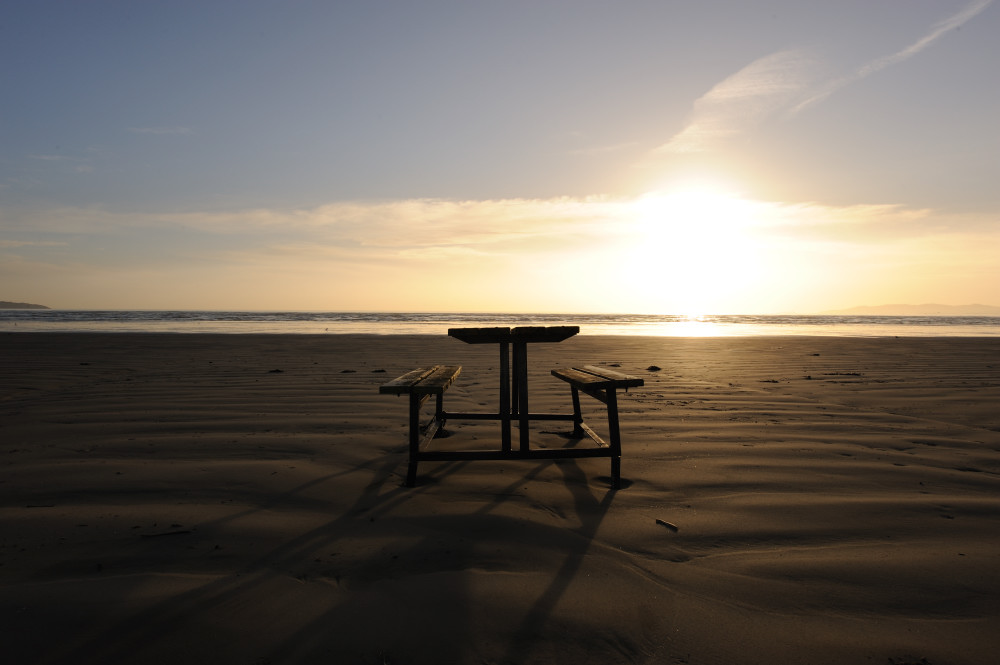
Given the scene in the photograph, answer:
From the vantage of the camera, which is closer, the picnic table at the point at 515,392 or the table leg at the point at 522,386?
the picnic table at the point at 515,392

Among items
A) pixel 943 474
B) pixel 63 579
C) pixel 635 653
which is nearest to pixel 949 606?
pixel 635 653

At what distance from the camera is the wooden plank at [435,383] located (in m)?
3.75

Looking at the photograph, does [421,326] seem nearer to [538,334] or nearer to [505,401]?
[505,401]

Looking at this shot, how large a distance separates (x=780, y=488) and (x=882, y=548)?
88 cm

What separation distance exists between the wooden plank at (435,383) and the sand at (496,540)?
0.63 meters

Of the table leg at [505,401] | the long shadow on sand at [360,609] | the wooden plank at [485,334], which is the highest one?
the wooden plank at [485,334]

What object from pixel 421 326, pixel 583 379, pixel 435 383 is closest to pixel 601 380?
pixel 583 379

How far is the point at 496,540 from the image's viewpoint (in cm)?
287

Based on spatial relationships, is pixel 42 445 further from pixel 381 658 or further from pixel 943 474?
pixel 943 474

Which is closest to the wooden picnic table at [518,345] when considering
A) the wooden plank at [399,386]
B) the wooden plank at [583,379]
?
the wooden plank at [583,379]

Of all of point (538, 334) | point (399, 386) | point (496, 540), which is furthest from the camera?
point (538, 334)

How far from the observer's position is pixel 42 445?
459 centimetres

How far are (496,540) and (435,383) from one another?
136cm

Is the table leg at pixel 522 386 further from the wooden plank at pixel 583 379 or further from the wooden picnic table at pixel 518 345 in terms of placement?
the wooden plank at pixel 583 379
